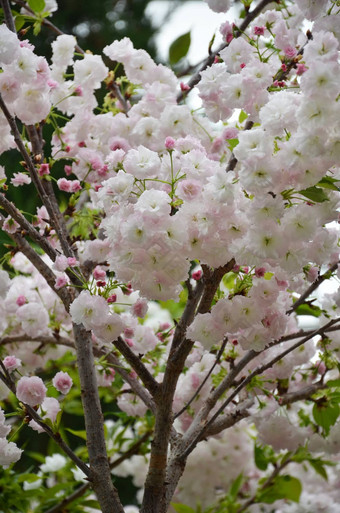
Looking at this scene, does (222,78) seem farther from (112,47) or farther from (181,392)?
(181,392)

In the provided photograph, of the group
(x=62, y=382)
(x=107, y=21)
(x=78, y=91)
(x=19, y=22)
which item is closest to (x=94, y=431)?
(x=62, y=382)

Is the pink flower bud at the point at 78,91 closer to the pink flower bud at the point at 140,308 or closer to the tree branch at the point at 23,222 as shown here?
the tree branch at the point at 23,222

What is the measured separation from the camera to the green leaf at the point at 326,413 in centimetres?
130

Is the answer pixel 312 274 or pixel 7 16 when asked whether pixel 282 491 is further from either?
pixel 7 16

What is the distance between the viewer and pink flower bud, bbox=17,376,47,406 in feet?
3.53

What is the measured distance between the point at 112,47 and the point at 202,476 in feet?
3.91

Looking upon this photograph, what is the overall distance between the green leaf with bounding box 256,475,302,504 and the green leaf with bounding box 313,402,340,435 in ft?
1.64

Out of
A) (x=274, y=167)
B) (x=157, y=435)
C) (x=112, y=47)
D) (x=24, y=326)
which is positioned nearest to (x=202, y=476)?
(x=24, y=326)

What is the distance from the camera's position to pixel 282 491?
1.75 metres

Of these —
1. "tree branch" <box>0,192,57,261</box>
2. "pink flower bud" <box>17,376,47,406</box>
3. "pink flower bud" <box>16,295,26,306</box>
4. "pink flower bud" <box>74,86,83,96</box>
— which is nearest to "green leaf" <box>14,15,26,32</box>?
→ "pink flower bud" <box>74,86,83,96</box>

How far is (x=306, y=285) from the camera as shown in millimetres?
1186

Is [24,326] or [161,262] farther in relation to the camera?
[24,326]

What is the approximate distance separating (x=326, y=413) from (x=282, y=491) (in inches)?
21.2

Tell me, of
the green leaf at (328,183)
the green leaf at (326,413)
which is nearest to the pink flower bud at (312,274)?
the green leaf at (328,183)
